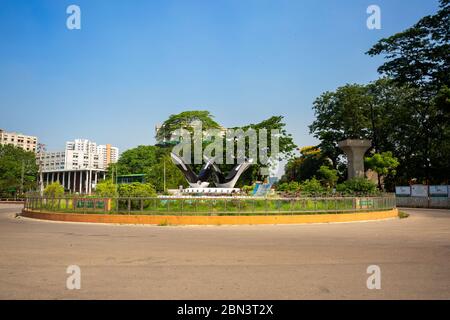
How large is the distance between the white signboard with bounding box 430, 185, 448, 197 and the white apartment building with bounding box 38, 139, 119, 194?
77.1m

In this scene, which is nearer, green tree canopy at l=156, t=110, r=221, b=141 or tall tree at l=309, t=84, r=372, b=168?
tall tree at l=309, t=84, r=372, b=168

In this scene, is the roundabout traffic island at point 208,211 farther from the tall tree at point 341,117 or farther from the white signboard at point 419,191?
the tall tree at point 341,117

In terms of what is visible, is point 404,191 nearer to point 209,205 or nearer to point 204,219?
point 209,205

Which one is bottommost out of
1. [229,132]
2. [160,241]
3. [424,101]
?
[160,241]

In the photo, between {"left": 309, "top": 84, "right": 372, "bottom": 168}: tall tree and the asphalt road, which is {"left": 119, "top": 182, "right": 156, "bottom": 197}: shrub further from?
{"left": 309, "top": 84, "right": 372, "bottom": 168}: tall tree

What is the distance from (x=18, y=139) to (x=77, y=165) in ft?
77.3

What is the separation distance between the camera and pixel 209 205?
1788cm

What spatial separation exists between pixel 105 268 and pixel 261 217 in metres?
11.2

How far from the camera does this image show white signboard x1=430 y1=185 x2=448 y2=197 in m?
34.1

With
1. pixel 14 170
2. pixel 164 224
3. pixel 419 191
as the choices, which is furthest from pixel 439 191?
pixel 14 170

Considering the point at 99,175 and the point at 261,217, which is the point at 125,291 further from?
the point at 99,175

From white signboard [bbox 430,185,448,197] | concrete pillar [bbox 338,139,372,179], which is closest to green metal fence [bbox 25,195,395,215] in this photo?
concrete pillar [bbox 338,139,372,179]

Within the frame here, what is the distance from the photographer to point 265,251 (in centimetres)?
942
